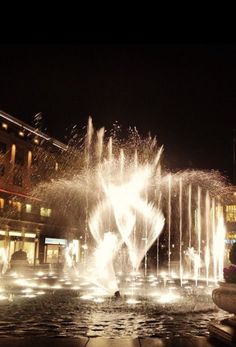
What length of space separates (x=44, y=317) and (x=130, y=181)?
1097 inches

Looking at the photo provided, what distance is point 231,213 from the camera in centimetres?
8731

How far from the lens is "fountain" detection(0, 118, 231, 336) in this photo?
15.2m

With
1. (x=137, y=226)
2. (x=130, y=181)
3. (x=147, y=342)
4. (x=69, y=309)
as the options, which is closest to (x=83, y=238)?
(x=137, y=226)

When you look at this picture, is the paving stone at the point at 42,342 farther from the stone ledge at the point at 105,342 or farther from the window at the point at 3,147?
the window at the point at 3,147

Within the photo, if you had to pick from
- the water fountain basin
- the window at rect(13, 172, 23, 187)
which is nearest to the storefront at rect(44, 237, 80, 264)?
the window at rect(13, 172, 23, 187)

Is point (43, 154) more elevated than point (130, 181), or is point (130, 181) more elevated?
point (43, 154)

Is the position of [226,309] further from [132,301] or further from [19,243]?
[19,243]

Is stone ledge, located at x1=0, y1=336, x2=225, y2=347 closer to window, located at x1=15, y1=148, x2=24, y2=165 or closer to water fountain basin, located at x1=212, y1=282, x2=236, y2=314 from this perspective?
water fountain basin, located at x1=212, y1=282, x2=236, y2=314

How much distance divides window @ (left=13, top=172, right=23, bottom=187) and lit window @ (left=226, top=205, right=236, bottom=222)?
50.3 meters

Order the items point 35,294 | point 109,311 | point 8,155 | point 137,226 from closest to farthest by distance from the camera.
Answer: point 109,311 → point 35,294 → point 8,155 → point 137,226

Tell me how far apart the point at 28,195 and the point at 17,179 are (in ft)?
9.68

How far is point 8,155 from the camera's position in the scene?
159ft

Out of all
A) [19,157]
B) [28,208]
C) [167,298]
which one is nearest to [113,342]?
[167,298]

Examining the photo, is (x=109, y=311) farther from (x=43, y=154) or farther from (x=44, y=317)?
(x=43, y=154)
